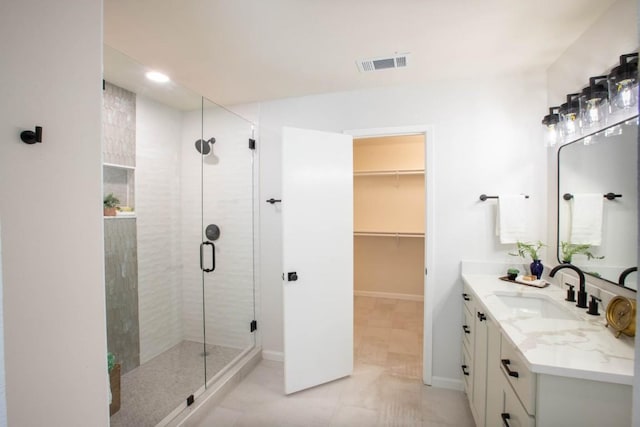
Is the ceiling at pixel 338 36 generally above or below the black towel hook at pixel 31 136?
above

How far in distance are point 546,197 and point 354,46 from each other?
1.81 meters

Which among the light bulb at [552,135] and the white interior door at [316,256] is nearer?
the light bulb at [552,135]

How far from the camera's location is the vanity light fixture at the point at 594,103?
1462mm

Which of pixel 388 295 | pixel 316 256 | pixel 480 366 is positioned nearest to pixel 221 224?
pixel 316 256

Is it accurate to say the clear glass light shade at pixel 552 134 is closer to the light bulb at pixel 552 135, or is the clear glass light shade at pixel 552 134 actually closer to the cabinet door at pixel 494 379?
the light bulb at pixel 552 135

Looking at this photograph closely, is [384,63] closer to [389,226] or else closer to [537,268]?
[537,268]

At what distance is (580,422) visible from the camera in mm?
1022

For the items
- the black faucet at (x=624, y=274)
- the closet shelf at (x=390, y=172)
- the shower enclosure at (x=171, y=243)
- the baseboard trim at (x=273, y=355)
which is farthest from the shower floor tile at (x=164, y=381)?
the closet shelf at (x=390, y=172)

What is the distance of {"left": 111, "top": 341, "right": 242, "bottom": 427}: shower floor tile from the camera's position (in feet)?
6.37

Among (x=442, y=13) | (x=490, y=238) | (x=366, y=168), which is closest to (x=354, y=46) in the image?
(x=442, y=13)

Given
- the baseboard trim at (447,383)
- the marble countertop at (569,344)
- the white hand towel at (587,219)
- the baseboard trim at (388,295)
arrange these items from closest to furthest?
the marble countertop at (569,344), the white hand towel at (587,219), the baseboard trim at (447,383), the baseboard trim at (388,295)

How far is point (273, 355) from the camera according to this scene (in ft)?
9.27

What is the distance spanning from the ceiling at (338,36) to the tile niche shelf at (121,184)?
2.70 feet

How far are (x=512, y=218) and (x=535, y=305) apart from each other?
2.20ft
